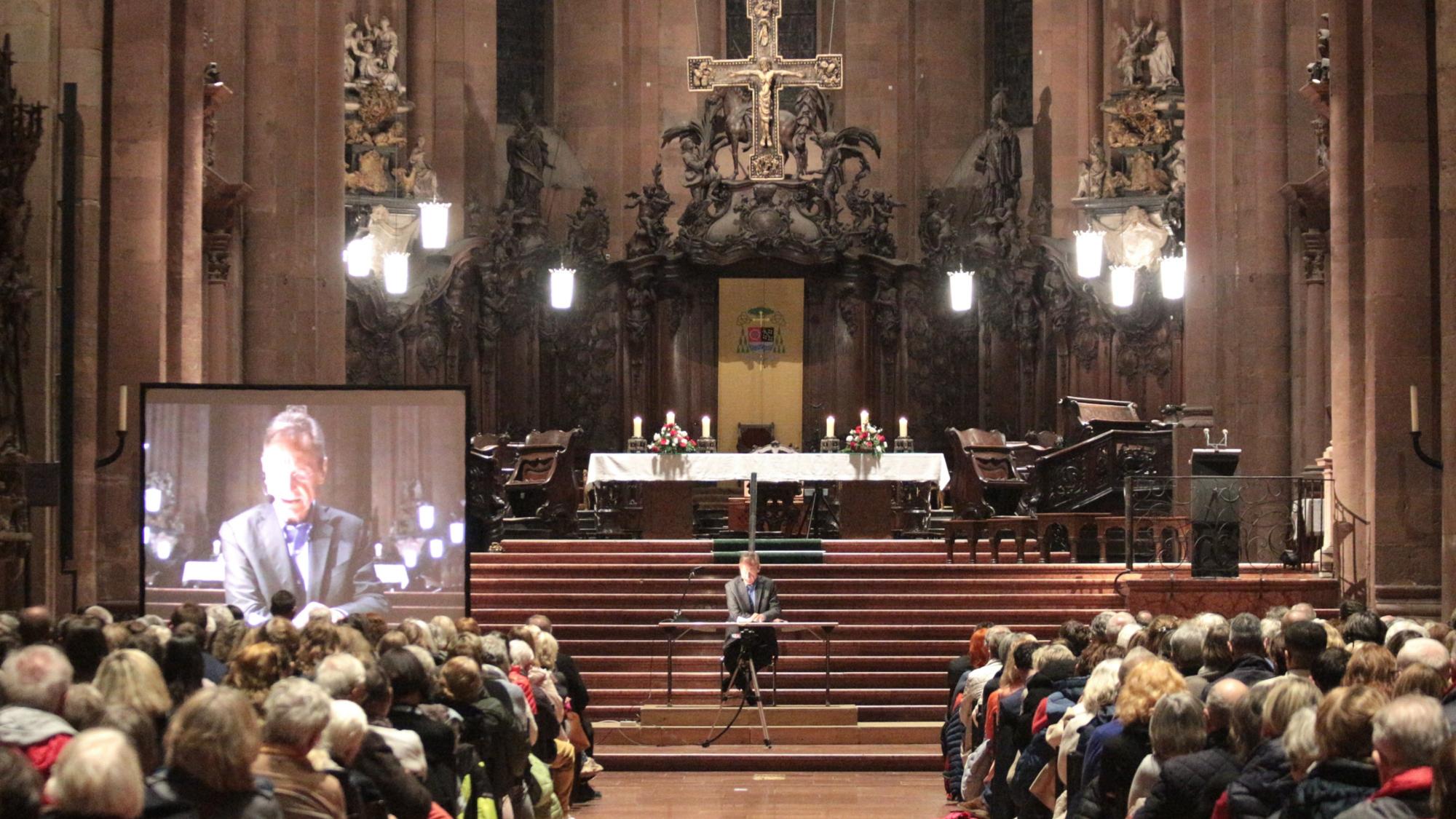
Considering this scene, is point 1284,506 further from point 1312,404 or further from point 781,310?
point 781,310

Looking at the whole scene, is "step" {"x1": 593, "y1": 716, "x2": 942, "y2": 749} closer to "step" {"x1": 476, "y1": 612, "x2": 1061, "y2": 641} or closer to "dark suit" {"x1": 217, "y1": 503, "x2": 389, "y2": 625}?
"step" {"x1": 476, "y1": 612, "x2": 1061, "y2": 641}

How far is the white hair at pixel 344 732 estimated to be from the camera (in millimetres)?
6637

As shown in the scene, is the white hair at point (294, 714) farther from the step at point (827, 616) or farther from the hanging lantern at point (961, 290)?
the hanging lantern at point (961, 290)

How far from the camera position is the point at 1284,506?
2000cm

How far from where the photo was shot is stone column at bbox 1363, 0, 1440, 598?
15.3m

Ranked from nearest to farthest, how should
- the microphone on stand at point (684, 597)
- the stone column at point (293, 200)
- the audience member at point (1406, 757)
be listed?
the audience member at point (1406, 757) → the microphone on stand at point (684, 597) → the stone column at point (293, 200)

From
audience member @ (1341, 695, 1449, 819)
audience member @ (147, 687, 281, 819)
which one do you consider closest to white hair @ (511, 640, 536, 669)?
audience member @ (147, 687, 281, 819)

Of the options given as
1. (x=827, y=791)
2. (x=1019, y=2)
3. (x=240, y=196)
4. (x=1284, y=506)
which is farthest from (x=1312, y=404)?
(x=1019, y=2)

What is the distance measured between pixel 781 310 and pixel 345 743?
23.2m

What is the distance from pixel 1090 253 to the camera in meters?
26.5

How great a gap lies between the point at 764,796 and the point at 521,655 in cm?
339

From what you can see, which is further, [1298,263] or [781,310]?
[781,310]

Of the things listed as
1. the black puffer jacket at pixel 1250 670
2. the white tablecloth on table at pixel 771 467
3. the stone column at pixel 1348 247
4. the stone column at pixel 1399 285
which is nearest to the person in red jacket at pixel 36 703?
the black puffer jacket at pixel 1250 670

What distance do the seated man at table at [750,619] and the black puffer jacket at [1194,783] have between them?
8890 millimetres
